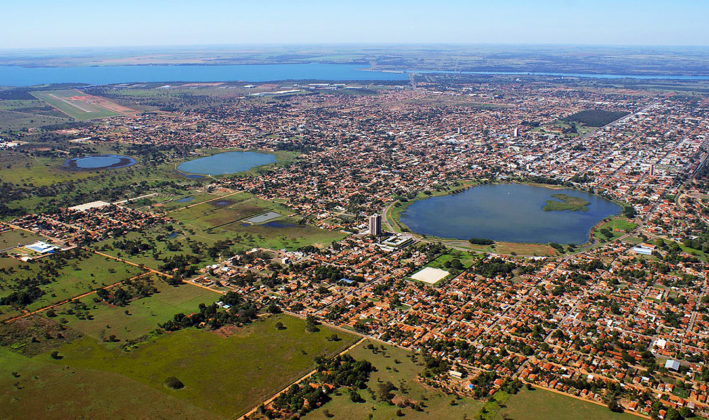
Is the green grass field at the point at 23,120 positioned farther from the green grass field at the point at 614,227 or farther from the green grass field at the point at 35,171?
the green grass field at the point at 614,227

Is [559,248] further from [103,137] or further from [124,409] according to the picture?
[103,137]

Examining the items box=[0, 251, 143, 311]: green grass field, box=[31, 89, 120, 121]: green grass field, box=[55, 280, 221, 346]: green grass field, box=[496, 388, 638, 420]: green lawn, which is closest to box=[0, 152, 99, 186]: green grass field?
box=[0, 251, 143, 311]: green grass field

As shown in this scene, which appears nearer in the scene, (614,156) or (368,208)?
(368,208)

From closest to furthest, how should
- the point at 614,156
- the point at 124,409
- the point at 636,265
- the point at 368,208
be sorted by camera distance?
1. the point at 124,409
2. the point at 636,265
3. the point at 368,208
4. the point at 614,156

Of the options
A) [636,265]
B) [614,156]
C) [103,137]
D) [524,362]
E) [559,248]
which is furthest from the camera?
[103,137]

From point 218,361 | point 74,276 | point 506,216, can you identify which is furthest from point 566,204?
point 74,276

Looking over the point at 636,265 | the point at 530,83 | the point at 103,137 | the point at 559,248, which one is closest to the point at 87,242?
the point at 559,248
